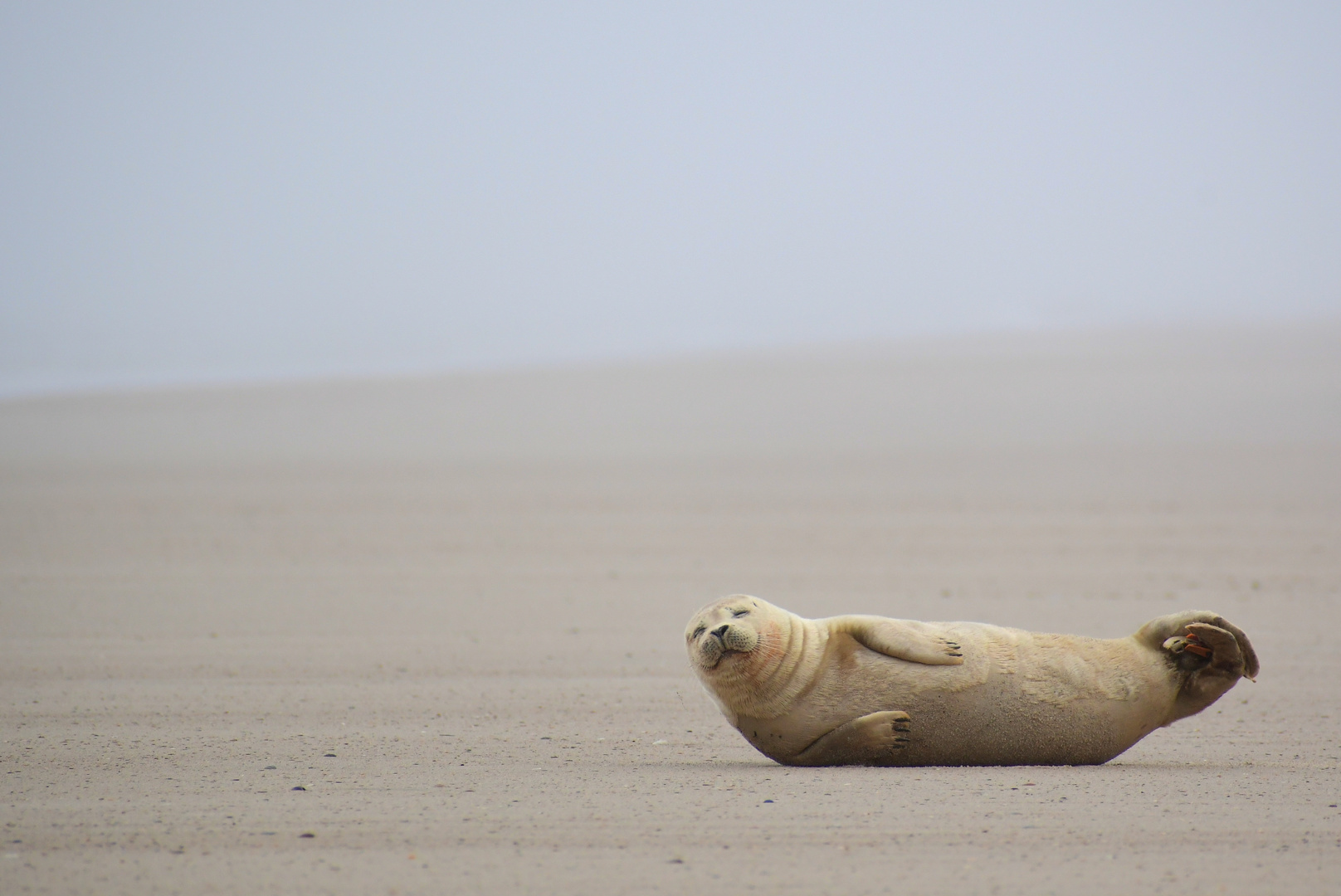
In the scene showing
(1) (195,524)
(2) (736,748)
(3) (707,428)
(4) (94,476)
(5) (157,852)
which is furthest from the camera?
(3) (707,428)

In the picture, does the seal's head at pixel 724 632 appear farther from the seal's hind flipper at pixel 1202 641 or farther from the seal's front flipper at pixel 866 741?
the seal's hind flipper at pixel 1202 641

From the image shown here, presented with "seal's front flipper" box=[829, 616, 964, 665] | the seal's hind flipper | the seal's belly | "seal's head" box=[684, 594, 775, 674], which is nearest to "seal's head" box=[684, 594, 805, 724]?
"seal's head" box=[684, 594, 775, 674]

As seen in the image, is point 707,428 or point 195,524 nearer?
point 195,524

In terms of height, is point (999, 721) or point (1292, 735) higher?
point (999, 721)

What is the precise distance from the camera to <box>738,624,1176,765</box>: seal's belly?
4.33 meters

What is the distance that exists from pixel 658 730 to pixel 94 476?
41.5ft

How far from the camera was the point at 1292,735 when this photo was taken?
5109mm

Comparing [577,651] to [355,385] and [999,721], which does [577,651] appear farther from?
[355,385]

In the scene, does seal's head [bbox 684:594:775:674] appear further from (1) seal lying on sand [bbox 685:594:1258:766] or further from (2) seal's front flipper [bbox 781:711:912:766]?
(2) seal's front flipper [bbox 781:711:912:766]

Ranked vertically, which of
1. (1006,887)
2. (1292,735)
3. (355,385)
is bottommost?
(1292,735)

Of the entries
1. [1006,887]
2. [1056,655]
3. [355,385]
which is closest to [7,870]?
[1006,887]

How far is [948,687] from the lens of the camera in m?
4.32

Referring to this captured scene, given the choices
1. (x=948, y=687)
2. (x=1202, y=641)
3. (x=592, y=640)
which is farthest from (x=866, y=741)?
(x=592, y=640)

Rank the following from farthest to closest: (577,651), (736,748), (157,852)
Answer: (577,651) → (736,748) → (157,852)
